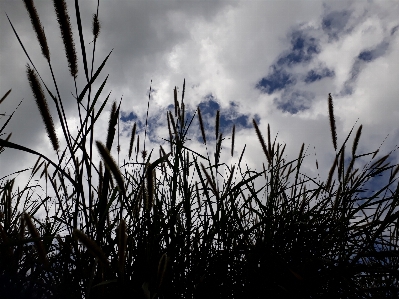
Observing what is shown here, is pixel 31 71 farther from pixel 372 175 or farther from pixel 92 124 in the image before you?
pixel 372 175

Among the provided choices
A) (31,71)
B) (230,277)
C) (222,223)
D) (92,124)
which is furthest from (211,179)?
(31,71)

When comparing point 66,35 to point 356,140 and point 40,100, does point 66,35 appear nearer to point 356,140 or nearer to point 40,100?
point 40,100

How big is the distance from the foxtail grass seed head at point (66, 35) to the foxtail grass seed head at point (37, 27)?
0.16ft

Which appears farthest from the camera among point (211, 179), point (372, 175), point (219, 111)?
point (219, 111)

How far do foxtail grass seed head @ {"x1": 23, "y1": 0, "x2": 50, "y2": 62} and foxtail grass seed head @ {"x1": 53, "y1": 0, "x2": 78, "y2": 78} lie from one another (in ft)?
0.16

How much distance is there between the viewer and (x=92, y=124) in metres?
0.93

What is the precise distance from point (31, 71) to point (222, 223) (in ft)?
2.44

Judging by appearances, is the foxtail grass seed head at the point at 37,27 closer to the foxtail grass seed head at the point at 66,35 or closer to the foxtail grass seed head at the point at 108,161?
the foxtail grass seed head at the point at 66,35

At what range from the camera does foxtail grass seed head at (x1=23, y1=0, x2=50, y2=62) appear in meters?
0.97

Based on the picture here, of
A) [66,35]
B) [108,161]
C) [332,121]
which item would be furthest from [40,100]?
[332,121]

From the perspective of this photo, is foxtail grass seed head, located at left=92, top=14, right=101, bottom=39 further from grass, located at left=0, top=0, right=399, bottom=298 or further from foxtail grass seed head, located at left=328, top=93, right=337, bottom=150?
foxtail grass seed head, located at left=328, top=93, right=337, bottom=150

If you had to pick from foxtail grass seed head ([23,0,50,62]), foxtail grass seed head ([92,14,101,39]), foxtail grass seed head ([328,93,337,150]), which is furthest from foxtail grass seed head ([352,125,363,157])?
foxtail grass seed head ([23,0,50,62])

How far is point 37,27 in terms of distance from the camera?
0.98m

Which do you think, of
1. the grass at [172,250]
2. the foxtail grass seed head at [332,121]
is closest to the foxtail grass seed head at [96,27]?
the grass at [172,250]
